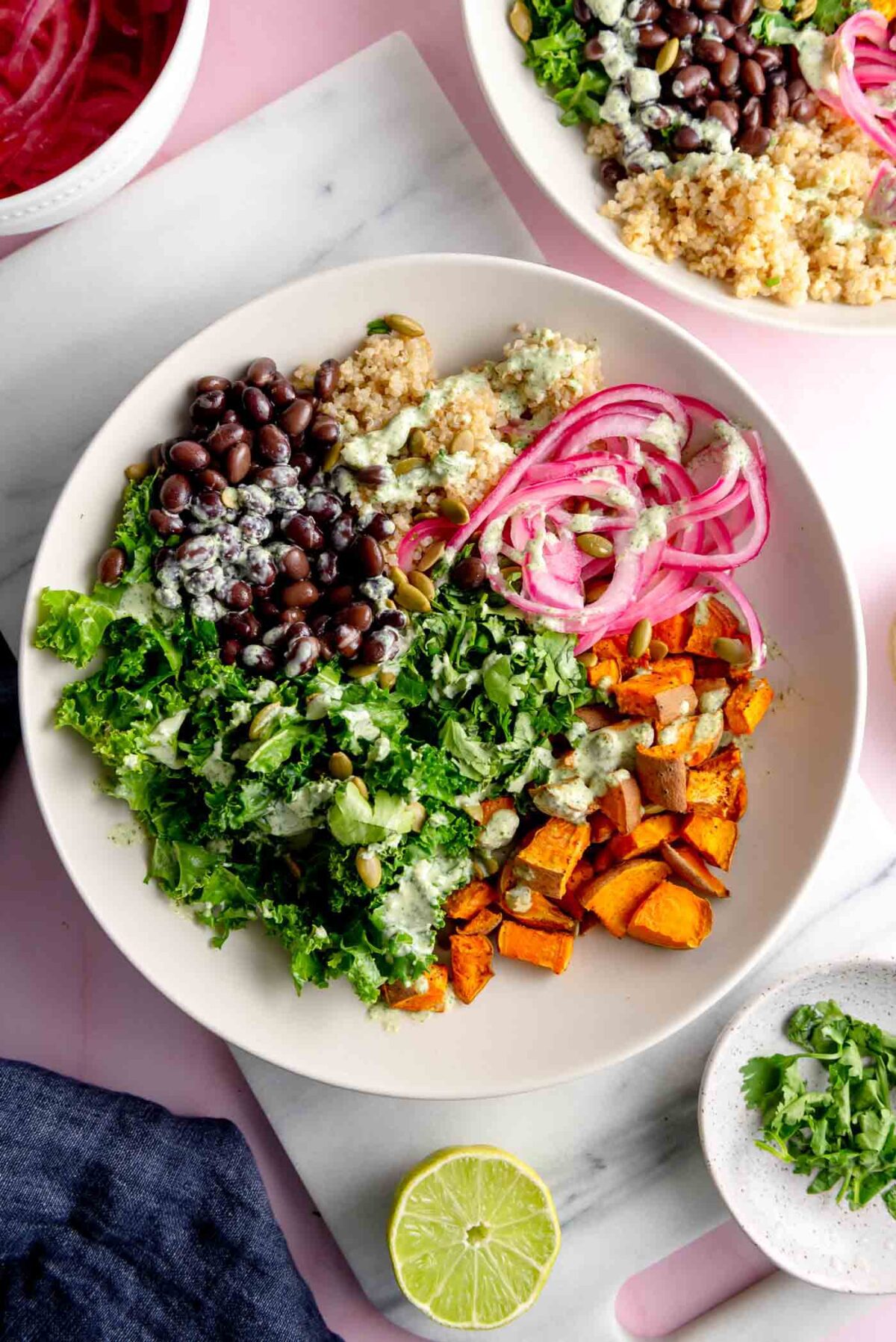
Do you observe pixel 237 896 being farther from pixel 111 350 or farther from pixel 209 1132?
pixel 111 350

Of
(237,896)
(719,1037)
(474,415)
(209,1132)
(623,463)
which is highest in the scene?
(474,415)

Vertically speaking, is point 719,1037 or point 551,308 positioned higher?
point 551,308

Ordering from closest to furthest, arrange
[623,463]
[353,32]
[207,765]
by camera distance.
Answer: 1. [207,765]
2. [623,463]
3. [353,32]

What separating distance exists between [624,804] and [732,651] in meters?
0.37

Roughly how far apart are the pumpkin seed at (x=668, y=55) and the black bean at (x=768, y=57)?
0.16 meters

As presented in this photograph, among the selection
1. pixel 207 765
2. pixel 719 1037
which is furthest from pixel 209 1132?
pixel 719 1037

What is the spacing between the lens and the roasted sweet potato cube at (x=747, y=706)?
2209mm

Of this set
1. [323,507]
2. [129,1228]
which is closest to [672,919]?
[323,507]

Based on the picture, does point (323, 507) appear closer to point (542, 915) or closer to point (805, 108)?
point (542, 915)

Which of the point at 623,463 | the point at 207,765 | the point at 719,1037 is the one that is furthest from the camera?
the point at 719,1037

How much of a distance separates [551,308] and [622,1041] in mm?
1426

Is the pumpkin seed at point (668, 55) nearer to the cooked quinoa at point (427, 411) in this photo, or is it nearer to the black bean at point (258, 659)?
the cooked quinoa at point (427, 411)

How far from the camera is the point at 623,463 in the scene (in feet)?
7.29

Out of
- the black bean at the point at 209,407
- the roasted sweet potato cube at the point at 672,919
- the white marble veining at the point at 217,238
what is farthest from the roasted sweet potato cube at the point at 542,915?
the white marble veining at the point at 217,238
